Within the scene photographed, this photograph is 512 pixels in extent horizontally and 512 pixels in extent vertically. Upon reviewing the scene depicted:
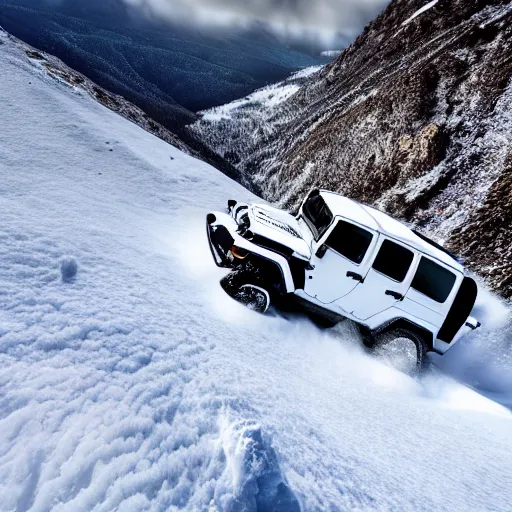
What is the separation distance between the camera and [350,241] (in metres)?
6.00

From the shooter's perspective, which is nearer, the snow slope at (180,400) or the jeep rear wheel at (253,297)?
the snow slope at (180,400)

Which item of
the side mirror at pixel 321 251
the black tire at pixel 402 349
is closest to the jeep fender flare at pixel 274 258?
the side mirror at pixel 321 251

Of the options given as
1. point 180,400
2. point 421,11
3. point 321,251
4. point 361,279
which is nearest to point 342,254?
point 321,251

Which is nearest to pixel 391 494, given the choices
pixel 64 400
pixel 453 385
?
pixel 64 400

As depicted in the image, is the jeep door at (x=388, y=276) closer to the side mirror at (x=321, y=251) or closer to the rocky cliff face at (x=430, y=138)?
the side mirror at (x=321, y=251)

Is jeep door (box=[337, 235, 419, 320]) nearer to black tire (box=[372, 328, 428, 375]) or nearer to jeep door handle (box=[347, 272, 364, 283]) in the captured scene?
jeep door handle (box=[347, 272, 364, 283])

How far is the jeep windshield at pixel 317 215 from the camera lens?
627 cm

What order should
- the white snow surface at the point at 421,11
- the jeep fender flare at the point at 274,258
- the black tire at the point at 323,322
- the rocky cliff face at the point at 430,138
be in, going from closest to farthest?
1. the jeep fender flare at the point at 274,258
2. the black tire at the point at 323,322
3. the rocky cliff face at the point at 430,138
4. the white snow surface at the point at 421,11

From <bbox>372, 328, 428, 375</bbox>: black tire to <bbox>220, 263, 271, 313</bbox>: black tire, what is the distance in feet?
7.53

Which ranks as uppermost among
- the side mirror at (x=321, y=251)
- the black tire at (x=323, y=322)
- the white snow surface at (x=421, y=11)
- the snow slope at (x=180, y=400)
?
the white snow surface at (x=421, y=11)

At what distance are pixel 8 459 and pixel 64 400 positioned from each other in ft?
1.58

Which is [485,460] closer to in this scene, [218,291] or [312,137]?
[218,291]

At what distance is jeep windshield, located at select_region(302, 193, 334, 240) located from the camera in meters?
6.27

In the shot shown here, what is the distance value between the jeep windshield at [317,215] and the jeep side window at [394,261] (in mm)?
1081
